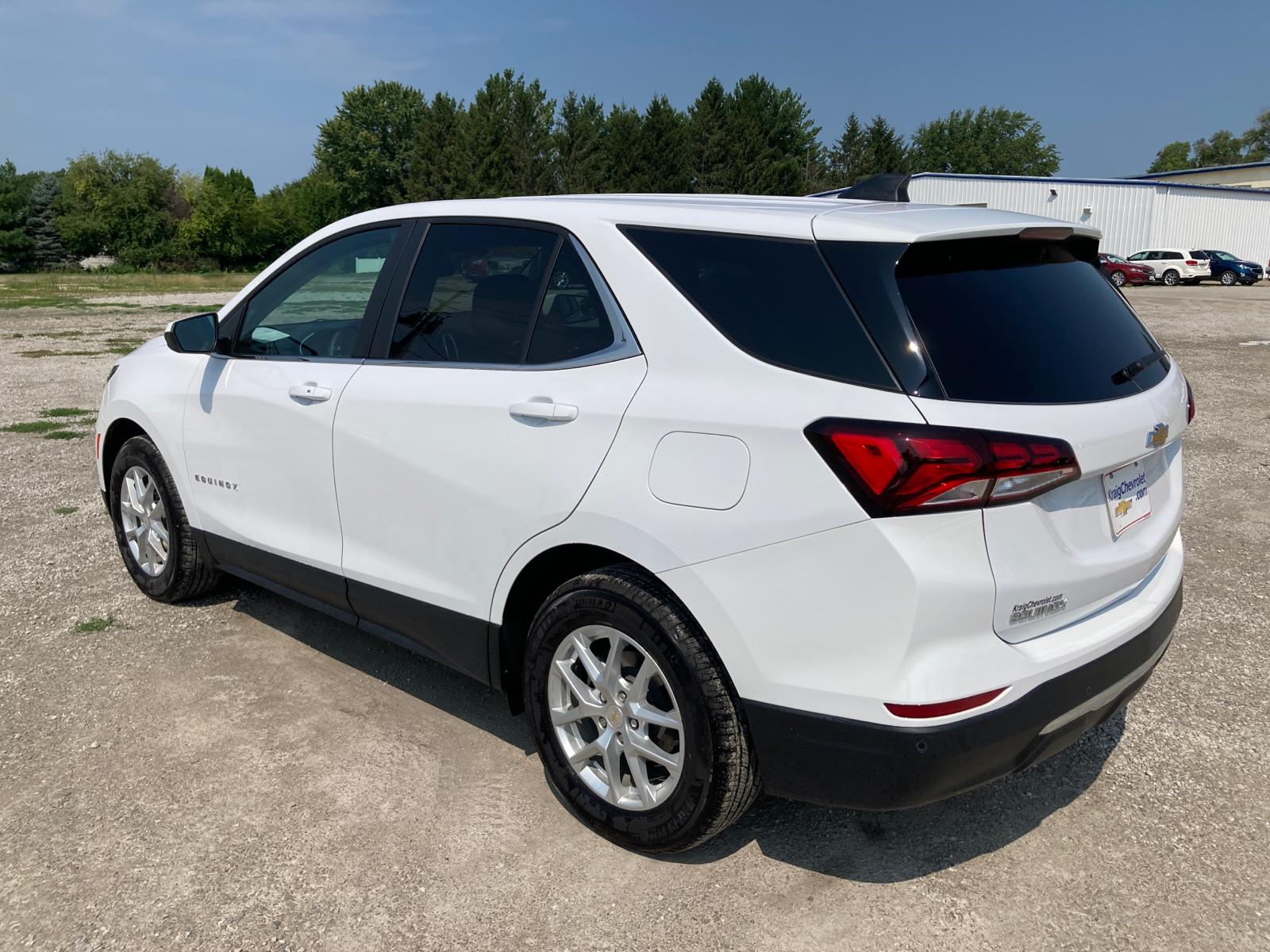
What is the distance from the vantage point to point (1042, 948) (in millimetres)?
2395

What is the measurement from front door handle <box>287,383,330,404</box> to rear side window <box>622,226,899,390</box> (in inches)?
55.3

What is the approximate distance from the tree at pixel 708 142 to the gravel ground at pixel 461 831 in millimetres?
82129

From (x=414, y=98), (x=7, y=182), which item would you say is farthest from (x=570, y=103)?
(x=7, y=182)

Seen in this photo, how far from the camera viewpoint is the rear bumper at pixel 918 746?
7.25 feet

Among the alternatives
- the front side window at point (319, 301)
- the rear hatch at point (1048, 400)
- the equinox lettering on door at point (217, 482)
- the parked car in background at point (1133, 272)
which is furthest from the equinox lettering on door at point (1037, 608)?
the parked car in background at point (1133, 272)

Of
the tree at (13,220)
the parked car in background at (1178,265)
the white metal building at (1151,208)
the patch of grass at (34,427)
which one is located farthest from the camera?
the tree at (13,220)

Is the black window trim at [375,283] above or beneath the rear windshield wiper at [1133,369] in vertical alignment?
above

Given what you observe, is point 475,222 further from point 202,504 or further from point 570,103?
point 570,103

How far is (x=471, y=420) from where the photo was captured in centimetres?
292

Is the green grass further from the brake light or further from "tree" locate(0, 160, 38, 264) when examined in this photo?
"tree" locate(0, 160, 38, 264)

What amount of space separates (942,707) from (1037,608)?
342 millimetres

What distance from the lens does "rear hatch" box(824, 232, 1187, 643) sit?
7.16 ft

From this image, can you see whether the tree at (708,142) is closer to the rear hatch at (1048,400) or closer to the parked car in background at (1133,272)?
the parked car in background at (1133,272)

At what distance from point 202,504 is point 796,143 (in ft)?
313
